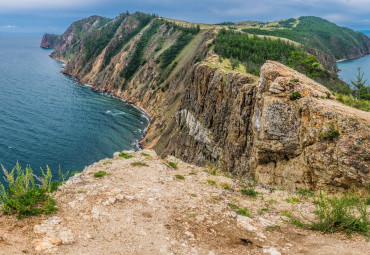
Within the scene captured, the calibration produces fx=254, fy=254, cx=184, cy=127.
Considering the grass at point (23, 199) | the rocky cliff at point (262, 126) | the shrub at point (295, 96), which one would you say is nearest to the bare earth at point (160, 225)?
the grass at point (23, 199)

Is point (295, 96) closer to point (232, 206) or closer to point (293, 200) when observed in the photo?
point (293, 200)

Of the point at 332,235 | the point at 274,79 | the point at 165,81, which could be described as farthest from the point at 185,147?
the point at 165,81

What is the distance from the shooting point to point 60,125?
262 ft

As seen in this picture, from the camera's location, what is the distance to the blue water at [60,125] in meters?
60.3

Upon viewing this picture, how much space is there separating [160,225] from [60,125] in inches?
3107

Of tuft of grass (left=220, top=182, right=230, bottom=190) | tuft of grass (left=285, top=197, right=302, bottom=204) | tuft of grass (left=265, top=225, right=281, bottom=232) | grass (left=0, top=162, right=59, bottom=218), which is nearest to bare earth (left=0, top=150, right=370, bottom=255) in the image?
tuft of grass (left=265, top=225, right=281, bottom=232)

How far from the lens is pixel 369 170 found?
16.9 metres

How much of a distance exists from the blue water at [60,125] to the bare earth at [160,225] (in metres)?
48.2

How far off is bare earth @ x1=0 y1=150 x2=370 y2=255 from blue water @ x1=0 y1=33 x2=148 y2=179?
158 feet

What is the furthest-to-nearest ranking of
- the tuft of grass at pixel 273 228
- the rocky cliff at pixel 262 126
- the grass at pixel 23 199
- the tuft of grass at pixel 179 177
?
the rocky cliff at pixel 262 126
the tuft of grass at pixel 179 177
the tuft of grass at pixel 273 228
the grass at pixel 23 199

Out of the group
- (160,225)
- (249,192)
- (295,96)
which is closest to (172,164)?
(249,192)

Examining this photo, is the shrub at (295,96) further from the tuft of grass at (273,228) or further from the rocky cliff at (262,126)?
the tuft of grass at (273,228)

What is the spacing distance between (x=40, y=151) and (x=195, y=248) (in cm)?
6239

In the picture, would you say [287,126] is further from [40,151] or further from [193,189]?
[40,151]
